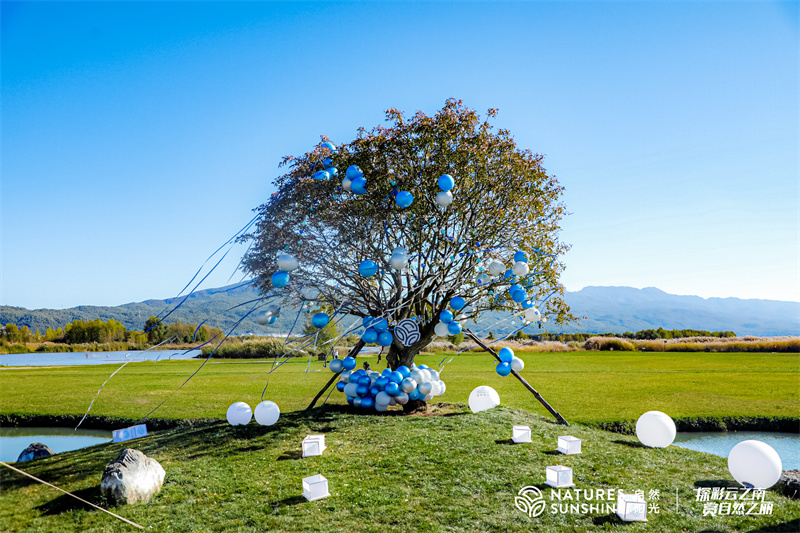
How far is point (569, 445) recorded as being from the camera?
26.8 ft

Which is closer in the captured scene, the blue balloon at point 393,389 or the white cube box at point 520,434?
the white cube box at point 520,434

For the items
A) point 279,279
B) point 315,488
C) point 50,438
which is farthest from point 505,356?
point 50,438

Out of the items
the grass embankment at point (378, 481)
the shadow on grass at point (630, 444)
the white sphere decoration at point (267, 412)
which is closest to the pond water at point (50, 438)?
the grass embankment at point (378, 481)

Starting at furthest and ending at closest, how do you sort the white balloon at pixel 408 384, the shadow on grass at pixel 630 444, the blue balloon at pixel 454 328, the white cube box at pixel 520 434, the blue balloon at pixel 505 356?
the white balloon at pixel 408 384, the blue balloon at pixel 505 356, the blue balloon at pixel 454 328, the shadow on grass at pixel 630 444, the white cube box at pixel 520 434

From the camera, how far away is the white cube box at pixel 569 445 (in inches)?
322

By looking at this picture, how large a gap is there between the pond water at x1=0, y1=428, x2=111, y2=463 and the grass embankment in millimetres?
2916

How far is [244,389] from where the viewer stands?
61.3 ft

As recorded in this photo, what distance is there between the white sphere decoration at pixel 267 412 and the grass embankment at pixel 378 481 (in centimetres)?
30

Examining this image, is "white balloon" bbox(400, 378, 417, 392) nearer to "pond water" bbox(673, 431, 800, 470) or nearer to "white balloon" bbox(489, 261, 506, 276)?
"white balloon" bbox(489, 261, 506, 276)

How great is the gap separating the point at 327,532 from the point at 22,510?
452cm

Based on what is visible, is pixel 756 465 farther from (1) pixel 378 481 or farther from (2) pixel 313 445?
(2) pixel 313 445

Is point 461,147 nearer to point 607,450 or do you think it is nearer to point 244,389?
point 607,450

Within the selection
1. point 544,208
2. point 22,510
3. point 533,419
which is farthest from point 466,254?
point 22,510

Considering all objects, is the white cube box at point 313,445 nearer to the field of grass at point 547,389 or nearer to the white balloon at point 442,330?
the white balloon at point 442,330
